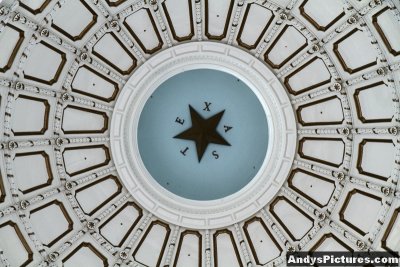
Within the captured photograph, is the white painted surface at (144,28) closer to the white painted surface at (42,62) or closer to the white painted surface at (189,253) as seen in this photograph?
the white painted surface at (42,62)

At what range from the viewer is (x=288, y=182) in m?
21.9

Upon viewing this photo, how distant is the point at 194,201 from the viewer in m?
22.7

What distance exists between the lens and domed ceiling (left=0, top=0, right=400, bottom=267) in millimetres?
19125

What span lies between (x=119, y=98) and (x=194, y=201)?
5719 millimetres

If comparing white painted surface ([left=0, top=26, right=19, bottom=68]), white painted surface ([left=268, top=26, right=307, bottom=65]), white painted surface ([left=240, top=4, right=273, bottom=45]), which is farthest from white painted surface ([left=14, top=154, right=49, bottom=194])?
white painted surface ([left=268, top=26, right=307, bottom=65])

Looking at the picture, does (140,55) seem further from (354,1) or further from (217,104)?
(354,1)

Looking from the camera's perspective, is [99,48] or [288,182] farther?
[288,182]

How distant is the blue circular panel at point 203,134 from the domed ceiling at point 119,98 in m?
1.63

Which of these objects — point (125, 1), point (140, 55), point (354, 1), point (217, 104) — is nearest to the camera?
point (354, 1)

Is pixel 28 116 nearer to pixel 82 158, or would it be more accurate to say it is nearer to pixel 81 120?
pixel 81 120

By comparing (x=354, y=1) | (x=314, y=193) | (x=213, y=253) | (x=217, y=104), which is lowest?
(x=213, y=253)

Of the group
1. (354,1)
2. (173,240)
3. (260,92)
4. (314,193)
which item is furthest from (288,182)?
(354,1)

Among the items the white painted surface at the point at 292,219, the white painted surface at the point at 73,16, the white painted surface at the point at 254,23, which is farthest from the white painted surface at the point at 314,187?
the white painted surface at the point at 73,16

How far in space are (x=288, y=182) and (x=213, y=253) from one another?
4.51m
